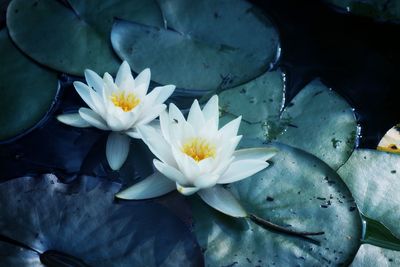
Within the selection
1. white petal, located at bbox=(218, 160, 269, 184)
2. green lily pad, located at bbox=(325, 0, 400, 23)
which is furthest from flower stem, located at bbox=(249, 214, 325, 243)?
green lily pad, located at bbox=(325, 0, 400, 23)

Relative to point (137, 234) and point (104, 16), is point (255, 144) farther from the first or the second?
point (104, 16)

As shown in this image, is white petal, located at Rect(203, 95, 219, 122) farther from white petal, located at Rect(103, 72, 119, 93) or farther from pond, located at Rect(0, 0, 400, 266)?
white petal, located at Rect(103, 72, 119, 93)

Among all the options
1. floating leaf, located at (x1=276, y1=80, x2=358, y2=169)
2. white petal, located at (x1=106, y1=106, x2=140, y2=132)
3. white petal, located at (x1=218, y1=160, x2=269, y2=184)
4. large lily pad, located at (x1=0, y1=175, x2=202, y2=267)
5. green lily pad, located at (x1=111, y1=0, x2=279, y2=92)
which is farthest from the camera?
green lily pad, located at (x1=111, y1=0, x2=279, y2=92)

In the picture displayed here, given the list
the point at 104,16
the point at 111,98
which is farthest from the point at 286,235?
→ the point at 104,16

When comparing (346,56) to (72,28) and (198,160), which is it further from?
(72,28)

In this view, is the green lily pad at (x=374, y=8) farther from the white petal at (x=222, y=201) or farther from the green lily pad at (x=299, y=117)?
the white petal at (x=222, y=201)

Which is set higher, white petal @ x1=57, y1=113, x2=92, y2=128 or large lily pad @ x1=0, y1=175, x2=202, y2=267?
white petal @ x1=57, y1=113, x2=92, y2=128
